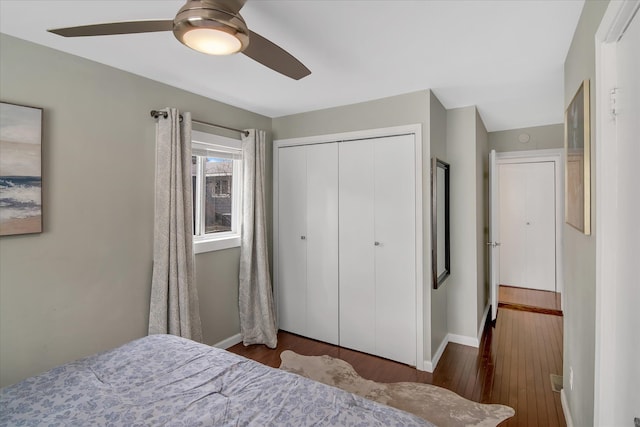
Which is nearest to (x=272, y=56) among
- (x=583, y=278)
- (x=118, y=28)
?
(x=118, y=28)

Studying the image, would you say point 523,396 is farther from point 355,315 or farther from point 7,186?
point 7,186

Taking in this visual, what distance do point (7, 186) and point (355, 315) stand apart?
2832 millimetres

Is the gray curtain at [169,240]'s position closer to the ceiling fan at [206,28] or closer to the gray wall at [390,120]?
the ceiling fan at [206,28]

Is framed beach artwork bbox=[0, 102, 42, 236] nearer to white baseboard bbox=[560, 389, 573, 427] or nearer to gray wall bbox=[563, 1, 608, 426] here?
gray wall bbox=[563, 1, 608, 426]

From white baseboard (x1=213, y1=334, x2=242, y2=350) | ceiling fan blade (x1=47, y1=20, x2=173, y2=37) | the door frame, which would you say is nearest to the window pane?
white baseboard (x1=213, y1=334, x2=242, y2=350)

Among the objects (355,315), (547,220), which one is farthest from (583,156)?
(547,220)

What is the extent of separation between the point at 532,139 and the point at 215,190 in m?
4.24

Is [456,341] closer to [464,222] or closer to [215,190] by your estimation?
[464,222]

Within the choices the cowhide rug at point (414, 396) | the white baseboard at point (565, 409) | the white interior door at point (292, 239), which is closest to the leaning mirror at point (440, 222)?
the cowhide rug at point (414, 396)

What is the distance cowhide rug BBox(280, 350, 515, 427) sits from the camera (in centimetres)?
221

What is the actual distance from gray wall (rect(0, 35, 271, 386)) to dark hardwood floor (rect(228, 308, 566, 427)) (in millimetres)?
1419

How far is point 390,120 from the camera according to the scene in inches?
119

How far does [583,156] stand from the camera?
1530 millimetres

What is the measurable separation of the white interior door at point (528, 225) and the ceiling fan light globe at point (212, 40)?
494 cm
